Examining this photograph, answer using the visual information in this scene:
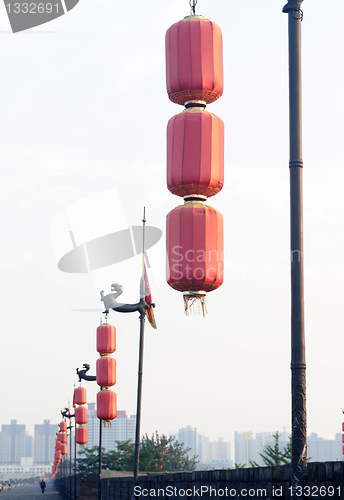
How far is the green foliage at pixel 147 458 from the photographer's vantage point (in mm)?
59562

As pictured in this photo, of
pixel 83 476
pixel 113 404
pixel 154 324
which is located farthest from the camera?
pixel 83 476

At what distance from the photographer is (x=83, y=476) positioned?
3080 cm

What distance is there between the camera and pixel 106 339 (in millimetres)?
22281

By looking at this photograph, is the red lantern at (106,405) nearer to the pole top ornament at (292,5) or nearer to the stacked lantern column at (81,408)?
the stacked lantern column at (81,408)

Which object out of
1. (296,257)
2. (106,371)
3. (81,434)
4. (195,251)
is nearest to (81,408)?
(81,434)

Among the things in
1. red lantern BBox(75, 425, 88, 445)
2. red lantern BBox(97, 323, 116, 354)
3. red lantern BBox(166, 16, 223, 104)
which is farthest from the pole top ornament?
red lantern BBox(75, 425, 88, 445)

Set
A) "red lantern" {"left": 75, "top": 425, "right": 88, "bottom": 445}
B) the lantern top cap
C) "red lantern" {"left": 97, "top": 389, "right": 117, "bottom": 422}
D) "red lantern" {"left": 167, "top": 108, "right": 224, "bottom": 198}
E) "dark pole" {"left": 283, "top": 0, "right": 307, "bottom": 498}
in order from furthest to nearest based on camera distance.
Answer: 1. "red lantern" {"left": 75, "top": 425, "right": 88, "bottom": 445}
2. "red lantern" {"left": 97, "top": 389, "right": 117, "bottom": 422}
3. the lantern top cap
4. "red lantern" {"left": 167, "top": 108, "right": 224, "bottom": 198}
5. "dark pole" {"left": 283, "top": 0, "right": 307, "bottom": 498}

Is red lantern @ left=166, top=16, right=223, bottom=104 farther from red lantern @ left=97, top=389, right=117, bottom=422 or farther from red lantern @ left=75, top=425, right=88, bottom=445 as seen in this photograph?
red lantern @ left=75, top=425, right=88, bottom=445

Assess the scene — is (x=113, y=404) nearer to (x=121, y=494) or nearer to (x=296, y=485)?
(x=121, y=494)

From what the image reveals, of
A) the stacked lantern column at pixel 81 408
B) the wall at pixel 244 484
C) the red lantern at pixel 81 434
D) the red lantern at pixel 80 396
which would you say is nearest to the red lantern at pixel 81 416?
the stacked lantern column at pixel 81 408

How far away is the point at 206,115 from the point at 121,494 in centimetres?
1522

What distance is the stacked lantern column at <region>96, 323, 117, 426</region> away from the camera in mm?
21625

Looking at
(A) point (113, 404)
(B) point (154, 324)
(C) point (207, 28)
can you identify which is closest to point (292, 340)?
(C) point (207, 28)

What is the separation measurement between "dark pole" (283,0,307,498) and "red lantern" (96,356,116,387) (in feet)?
54.7
